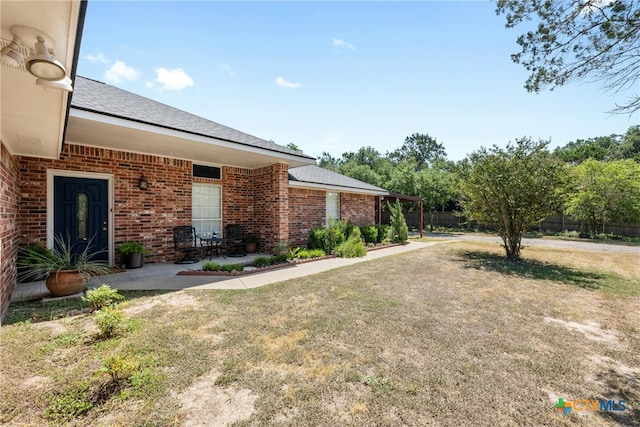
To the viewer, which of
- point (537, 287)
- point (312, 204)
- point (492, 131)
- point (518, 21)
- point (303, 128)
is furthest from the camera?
point (303, 128)

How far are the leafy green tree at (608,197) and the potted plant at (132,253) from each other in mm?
22347

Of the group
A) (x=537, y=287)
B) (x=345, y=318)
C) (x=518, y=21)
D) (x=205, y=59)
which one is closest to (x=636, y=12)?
(x=518, y=21)

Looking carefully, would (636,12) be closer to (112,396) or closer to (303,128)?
(112,396)

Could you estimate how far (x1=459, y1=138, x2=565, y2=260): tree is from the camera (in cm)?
823

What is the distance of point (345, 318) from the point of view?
12.7ft

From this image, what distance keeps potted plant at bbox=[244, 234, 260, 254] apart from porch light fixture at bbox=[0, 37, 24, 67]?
287 inches

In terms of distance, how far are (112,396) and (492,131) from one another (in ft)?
41.5

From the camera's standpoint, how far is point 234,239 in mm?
8797

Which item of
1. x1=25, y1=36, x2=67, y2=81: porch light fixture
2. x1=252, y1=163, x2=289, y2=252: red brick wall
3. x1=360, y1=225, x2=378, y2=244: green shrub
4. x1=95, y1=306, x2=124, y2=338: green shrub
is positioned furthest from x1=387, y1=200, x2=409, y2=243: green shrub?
x1=25, y1=36, x2=67, y2=81: porch light fixture

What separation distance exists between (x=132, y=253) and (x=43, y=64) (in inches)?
220

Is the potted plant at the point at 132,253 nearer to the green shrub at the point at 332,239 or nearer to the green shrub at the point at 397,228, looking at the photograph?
the green shrub at the point at 332,239

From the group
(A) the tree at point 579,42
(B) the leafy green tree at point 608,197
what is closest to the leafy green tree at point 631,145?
(B) the leafy green tree at point 608,197

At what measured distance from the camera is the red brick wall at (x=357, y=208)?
42.5 ft

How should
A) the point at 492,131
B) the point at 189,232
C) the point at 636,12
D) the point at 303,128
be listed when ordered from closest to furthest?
the point at 636,12, the point at 189,232, the point at 492,131, the point at 303,128
